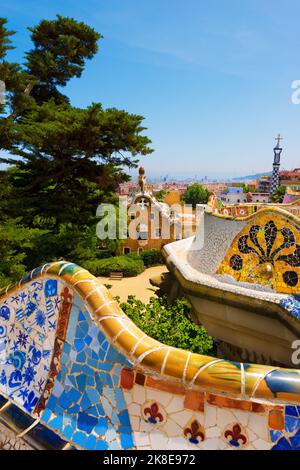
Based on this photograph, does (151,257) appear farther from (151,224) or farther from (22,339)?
(22,339)

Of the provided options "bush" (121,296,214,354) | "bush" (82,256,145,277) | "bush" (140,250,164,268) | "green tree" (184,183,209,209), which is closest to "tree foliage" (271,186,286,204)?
"bush" (140,250,164,268)

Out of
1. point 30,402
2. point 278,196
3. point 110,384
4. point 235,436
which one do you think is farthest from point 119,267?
point 278,196

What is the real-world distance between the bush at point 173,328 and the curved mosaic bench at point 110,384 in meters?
2.51

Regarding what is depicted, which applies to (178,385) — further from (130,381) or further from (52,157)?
(52,157)

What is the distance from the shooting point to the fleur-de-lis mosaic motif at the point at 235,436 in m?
1.67

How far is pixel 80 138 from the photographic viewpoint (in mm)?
9078

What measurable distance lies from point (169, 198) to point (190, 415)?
37.7 meters

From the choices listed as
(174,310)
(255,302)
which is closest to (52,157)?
(174,310)

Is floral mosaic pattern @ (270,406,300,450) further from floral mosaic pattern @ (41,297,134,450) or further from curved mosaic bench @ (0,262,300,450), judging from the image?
floral mosaic pattern @ (41,297,134,450)

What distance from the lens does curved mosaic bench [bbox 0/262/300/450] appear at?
1.63 m

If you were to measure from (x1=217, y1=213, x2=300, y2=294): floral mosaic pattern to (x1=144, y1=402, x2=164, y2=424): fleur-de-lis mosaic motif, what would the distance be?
13.3ft

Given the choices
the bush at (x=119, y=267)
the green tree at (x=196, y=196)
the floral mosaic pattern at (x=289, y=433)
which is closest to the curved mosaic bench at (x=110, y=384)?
the floral mosaic pattern at (x=289, y=433)

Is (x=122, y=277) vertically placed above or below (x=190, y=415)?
below

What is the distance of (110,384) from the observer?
2033 mm
